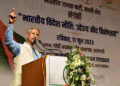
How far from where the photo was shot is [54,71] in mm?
Result: 2434

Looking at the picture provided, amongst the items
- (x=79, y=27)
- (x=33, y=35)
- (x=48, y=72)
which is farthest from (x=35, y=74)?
(x=79, y=27)

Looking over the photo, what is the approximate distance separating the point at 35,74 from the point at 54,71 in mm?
225

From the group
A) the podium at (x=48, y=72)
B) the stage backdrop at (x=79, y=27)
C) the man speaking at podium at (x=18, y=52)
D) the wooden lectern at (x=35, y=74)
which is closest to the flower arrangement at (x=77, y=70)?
the podium at (x=48, y=72)

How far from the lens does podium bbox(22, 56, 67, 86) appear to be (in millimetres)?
2385

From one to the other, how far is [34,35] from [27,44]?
149 millimetres

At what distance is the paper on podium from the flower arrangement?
2.6 inches

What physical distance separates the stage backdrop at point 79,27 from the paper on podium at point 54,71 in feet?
4.99

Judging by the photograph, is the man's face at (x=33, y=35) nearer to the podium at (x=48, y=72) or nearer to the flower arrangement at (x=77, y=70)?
the podium at (x=48, y=72)

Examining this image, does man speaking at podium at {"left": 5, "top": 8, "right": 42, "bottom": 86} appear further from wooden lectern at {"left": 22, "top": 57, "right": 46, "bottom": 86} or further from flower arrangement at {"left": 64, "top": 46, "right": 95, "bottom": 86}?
flower arrangement at {"left": 64, "top": 46, "right": 95, "bottom": 86}

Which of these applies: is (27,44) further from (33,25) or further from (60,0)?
(60,0)

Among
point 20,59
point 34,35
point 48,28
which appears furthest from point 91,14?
point 20,59

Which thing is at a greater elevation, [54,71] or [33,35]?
[33,35]

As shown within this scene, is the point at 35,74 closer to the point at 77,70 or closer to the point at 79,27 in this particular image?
the point at 77,70

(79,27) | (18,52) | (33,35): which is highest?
(79,27)
